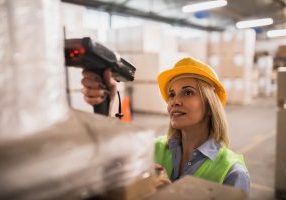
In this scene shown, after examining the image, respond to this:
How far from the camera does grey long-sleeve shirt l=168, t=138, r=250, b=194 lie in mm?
1120

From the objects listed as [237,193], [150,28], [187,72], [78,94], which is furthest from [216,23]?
[237,193]

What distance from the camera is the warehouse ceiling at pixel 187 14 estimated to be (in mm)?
10016

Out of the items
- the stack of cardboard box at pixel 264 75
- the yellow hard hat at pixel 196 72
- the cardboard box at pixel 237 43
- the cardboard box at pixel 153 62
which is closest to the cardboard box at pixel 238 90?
the cardboard box at pixel 237 43

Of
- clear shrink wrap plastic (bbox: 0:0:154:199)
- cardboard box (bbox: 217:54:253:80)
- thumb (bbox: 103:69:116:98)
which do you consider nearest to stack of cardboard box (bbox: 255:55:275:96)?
cardboard box (bbox: 217:54:253:80)

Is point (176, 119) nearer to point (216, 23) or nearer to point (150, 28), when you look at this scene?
point (150, 28)

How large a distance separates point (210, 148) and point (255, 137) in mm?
4032

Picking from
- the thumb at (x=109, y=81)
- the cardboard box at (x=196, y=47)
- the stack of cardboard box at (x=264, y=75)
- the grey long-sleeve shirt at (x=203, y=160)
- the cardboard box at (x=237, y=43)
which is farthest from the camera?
the stack of cardboard box at (x=264, y=75)

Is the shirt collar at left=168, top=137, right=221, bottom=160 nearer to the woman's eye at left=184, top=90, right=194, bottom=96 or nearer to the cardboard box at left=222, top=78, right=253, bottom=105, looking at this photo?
the woman's eye at left=184, top=90, right=194, bottom=96

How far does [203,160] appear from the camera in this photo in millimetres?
1230

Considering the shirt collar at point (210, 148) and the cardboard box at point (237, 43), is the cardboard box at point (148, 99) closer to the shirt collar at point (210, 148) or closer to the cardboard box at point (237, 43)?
the cardboard box at point (237, 43)

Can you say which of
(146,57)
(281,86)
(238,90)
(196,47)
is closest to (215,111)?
(281,86)

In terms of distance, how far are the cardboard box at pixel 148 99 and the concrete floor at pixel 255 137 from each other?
244 mm

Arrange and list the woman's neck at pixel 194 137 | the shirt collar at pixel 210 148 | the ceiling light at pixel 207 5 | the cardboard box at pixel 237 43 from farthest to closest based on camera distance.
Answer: the cardboard box at pixel 237 43, the ceiling light at pixel 207 5, the woman's neck at pixel 194 137, the shirt collar at pixel 210 148

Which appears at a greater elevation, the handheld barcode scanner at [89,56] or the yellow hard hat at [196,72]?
the handheld barcode scanner at [89,56]
